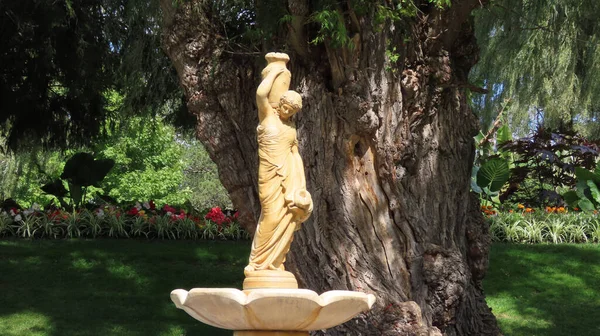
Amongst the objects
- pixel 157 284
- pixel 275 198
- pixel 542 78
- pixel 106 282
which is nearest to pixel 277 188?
pixel 275 198

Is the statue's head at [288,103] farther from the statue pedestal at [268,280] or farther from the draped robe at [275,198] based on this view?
the statue pedestal at [268,280]

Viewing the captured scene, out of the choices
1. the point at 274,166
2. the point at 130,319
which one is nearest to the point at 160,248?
the point at 130,319

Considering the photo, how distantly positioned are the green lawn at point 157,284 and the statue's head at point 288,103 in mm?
4585

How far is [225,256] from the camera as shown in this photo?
42.4ft

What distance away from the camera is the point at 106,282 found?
1177 cm

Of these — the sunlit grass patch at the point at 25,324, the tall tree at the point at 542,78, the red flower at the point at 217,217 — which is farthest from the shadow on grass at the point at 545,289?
the sunlit grass patch at the point at 25,324

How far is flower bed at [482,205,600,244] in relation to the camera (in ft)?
47.1

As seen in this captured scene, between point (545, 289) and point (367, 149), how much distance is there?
4970 mm

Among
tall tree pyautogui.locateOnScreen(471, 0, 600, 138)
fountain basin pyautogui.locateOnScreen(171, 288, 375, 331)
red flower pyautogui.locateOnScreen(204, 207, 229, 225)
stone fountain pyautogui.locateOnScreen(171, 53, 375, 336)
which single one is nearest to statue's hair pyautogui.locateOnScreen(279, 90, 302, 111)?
stone fountain pyautogui.locateOnScreen(171, 53, 375, 336)

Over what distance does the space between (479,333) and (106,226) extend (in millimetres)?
7165

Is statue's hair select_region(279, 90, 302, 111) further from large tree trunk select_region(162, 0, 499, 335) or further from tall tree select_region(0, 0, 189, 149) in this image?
tall tree select_region(0, 0, 189, 149)

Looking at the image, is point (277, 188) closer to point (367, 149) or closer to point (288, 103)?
point (288, 103)

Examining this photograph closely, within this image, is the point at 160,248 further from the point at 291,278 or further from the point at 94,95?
the point at 291,278

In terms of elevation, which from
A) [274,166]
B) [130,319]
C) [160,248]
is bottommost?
[130,319]
